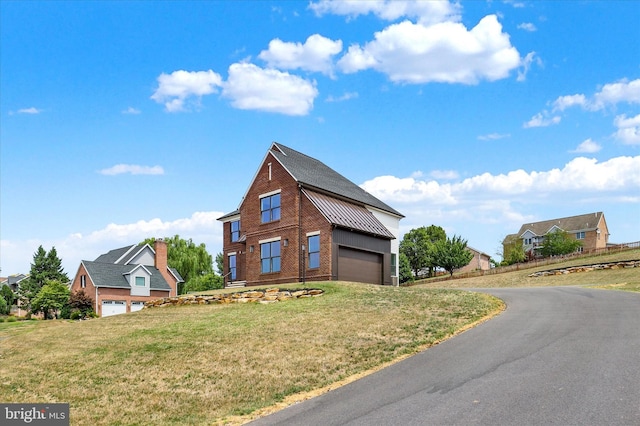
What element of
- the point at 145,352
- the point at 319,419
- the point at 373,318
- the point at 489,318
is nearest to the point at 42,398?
the point at 145,352

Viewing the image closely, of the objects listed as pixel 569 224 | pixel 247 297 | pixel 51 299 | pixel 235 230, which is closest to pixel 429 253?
pixel 569 224

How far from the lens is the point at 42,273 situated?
265ft

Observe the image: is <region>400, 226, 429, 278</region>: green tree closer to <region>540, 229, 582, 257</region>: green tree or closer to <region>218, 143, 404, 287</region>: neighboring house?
<region>540, 229, 582, 257</region>: green tree

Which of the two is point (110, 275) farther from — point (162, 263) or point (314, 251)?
point (314, 251)

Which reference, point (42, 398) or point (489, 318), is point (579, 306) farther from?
point (42, 398)

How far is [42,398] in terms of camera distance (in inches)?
572

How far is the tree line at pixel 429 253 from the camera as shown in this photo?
7162cm

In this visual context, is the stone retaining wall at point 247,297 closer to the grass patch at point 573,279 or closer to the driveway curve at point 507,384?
the driveway curve at point 507,384

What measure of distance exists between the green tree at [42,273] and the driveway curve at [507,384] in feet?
255

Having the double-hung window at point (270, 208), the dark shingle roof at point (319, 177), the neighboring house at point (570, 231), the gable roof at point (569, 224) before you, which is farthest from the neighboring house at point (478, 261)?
the double-hung window at point (270, 208)

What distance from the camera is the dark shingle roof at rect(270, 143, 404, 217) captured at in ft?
121

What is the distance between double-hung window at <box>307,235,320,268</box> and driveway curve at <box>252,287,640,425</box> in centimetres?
1712

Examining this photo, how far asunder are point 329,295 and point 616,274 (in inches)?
1101

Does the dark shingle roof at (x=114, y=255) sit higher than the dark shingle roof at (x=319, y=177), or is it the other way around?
the dark shingle roof at (x=319, y=177)
